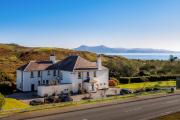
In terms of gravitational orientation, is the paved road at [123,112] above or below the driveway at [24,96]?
above

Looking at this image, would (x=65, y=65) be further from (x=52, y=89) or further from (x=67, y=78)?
(x=52, y=89)

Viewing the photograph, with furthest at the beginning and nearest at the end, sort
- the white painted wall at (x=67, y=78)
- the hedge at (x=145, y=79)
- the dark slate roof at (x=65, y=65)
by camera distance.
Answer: the hedge at (x=145, y=79), the dark slate roof at (x=65, y=65), the white painted wall at (x=67, y=78)

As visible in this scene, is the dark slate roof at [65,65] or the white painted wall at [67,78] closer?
the white painted wall at [67,78]

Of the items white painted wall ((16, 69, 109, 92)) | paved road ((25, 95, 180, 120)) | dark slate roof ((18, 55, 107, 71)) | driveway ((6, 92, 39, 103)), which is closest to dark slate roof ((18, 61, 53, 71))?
dark slate roof ((18, 55, 107, 71))

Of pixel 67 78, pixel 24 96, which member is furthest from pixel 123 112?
pixel 67 78

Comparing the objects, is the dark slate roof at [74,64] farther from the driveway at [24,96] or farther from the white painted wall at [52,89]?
the driveway at [24,96]

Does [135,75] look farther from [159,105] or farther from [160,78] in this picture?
[159,105]

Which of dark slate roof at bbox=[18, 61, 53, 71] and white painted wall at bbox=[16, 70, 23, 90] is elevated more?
dark slate roof at bbox=[18, 61, 53, 71]

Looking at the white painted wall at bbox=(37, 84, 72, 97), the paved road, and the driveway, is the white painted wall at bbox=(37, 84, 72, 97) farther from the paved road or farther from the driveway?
the paved road

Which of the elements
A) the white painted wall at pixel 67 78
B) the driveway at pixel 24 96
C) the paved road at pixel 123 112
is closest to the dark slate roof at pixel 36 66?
the white painted wall at pixel 67 78

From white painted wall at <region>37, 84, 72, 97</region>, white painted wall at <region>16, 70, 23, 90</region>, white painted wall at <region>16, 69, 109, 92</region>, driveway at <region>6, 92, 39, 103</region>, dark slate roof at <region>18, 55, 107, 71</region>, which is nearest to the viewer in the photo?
driveway at <region>6, 92, 39, 103</region>
